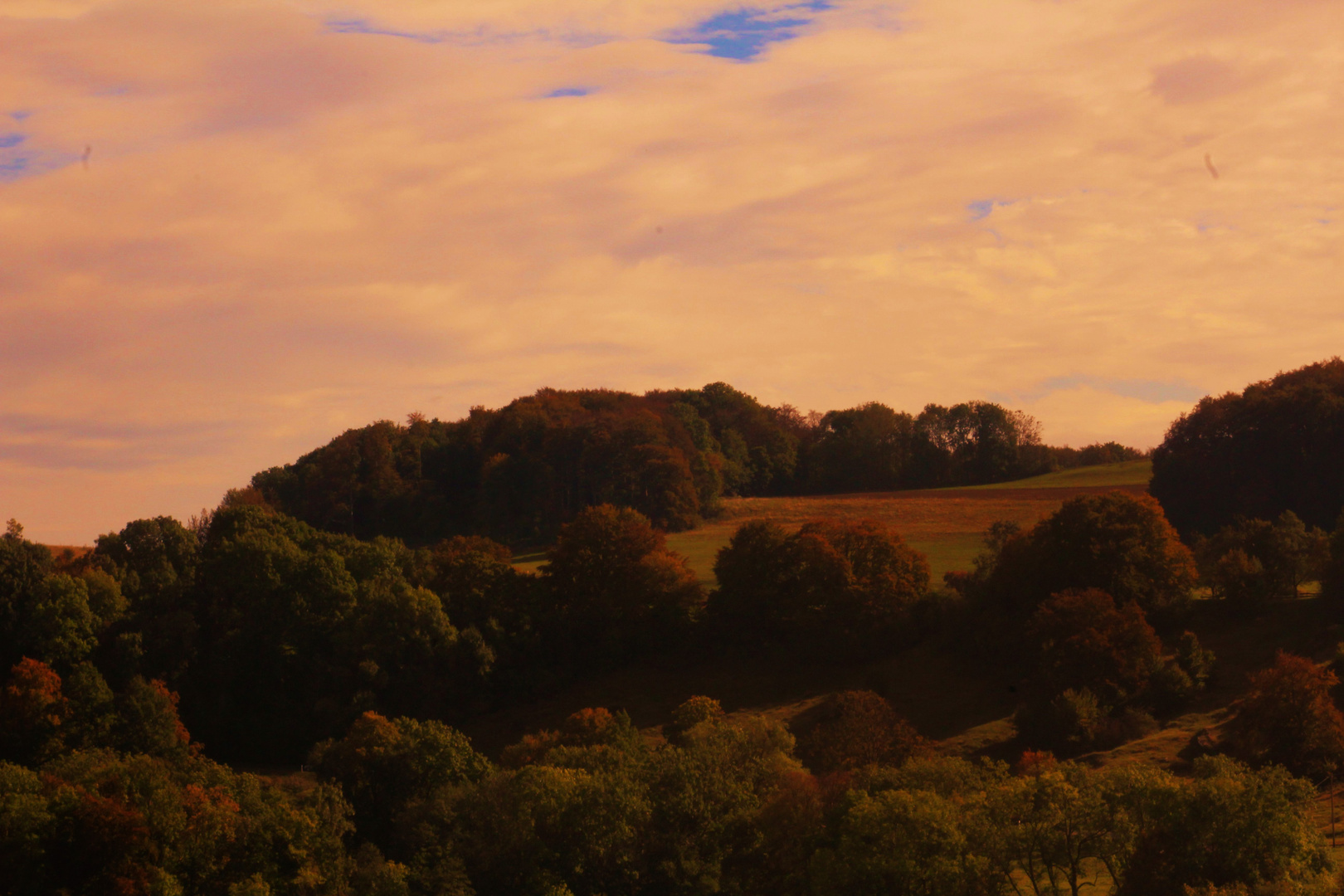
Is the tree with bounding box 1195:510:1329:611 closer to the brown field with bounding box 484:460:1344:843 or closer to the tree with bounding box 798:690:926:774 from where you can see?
the brown field with bounding box 484:460:1344:843

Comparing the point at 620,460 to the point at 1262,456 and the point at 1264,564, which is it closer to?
the point at 1262,456

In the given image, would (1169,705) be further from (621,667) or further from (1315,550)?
(621,667)

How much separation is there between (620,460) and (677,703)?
137ft

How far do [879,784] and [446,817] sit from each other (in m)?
16.1

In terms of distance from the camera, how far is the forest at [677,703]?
1534 inches

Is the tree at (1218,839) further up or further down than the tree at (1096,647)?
further down

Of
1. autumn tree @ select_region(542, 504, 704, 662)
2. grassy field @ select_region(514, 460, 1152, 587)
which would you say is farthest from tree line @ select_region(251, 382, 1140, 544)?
autumn tree @ select_region(542, 504, 704, 662)

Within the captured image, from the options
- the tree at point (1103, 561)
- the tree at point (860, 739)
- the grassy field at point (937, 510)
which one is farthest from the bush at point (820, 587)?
the tree at point (860, 739)

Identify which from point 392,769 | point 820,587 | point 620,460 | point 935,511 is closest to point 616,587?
point 820,587

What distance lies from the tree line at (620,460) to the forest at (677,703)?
182 cm

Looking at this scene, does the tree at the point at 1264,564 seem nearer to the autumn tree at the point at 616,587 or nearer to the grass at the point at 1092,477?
the autumn tree at the point at 616,587

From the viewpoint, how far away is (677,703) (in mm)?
63219

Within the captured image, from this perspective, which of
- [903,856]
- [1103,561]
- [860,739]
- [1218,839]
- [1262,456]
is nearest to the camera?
[1218,839]

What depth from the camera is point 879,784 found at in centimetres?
4306
